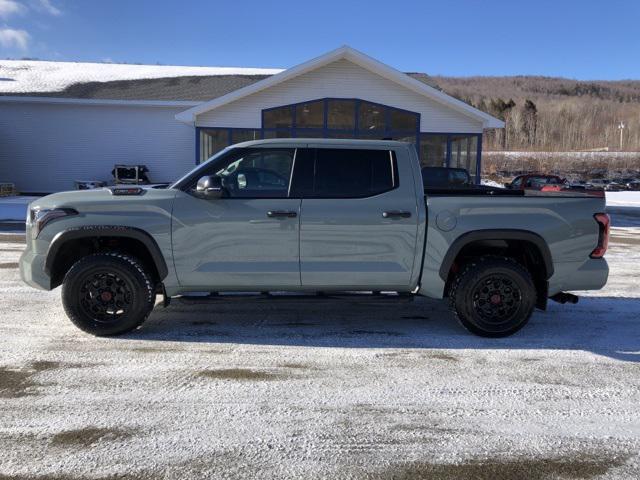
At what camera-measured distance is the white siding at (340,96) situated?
60.0 feet

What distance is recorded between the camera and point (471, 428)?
3.37 meters

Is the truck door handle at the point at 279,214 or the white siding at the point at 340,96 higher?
the white siding at the point at 340,96

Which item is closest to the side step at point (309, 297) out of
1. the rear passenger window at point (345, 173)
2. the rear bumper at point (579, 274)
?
the rear passenger window at point (345, 173)

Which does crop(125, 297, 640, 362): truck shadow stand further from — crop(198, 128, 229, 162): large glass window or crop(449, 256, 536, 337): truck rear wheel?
crop(198, 128, 229, 162): large glass window

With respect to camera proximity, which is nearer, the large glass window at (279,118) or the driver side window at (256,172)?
the driver side window at (256,172)

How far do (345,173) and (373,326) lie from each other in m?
1.60

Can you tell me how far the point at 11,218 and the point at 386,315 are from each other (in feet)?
47.0

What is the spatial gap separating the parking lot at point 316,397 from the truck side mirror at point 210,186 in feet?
3.39

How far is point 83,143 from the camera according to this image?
2380 cm

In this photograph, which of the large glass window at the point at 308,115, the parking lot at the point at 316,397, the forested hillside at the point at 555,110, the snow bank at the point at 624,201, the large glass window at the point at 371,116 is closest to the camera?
the parking lot at the point at 316,397

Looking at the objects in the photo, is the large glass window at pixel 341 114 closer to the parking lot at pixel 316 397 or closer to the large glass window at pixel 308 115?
the large glass window at pixel 308 115

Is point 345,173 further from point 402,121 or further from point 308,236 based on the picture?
point 402,121

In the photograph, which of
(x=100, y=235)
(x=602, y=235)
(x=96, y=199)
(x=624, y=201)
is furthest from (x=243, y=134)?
(x=624, y=201)

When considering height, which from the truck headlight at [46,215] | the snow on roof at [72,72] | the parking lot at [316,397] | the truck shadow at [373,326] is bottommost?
the parking lot at [316,397]
